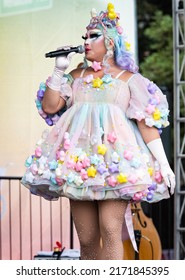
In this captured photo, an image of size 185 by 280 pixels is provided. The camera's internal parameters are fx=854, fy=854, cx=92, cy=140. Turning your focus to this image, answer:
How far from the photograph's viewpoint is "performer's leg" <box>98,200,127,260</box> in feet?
11.3

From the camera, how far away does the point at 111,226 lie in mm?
3447

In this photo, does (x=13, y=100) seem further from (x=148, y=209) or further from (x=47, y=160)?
(x=148, y=209)

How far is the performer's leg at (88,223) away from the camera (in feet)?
11.5

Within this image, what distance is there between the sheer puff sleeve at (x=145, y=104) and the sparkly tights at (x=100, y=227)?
355 mm

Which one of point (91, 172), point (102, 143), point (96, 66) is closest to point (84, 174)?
point (91, 172)

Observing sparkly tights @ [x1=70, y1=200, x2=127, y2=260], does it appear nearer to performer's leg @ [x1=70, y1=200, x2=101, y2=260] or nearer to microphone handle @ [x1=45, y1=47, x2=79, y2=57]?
performer's leg @ [x1=70, y1=200, x2=101, y2=260]

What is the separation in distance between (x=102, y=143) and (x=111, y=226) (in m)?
0.34

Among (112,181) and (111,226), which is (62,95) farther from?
(111,226)

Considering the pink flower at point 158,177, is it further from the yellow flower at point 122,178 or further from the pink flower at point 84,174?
the pink flower at point 84,174

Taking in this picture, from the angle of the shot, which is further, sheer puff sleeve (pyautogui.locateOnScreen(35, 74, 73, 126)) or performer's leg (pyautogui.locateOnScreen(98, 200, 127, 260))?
sheer puff sleeve (pyautogui.locateOnScreen(35, 74, 73, 126))

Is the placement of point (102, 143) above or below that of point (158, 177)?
above
